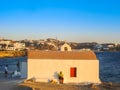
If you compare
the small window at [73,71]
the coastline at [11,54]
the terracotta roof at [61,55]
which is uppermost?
the terracotta roof at [61,55]

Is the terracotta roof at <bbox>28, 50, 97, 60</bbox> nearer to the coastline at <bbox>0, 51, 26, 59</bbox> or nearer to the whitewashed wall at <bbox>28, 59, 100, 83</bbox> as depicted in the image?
the whitewashed wall at <bbox>28, 59, 100, 83</bbox>

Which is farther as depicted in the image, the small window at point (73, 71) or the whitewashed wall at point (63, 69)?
the small window at point (73, 71)

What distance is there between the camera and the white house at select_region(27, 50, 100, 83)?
3159cm

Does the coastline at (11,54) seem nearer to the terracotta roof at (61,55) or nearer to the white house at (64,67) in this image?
the terracotta roof at (61,55)

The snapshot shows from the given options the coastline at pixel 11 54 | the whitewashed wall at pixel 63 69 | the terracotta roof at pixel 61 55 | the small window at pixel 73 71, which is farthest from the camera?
the coastline at pixel 11 54

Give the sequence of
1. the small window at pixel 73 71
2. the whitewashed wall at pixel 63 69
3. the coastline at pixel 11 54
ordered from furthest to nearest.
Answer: the coastline at pixel 11 54 < the small window at pixel 73 71 < the whitewashed wall at pixel 63 69

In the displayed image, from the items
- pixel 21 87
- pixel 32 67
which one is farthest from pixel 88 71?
pixel 21 87

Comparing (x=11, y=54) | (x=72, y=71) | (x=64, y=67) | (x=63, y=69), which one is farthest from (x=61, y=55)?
(x=11, y=54)

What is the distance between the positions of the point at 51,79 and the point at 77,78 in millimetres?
2448

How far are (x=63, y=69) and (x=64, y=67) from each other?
0.20m

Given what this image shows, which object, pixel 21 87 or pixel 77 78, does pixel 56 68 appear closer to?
pixel 77 78

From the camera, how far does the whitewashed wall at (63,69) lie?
104 feet

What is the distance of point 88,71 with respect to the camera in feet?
105

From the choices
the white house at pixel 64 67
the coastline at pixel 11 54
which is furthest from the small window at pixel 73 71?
the coastline at pixel 11 54
